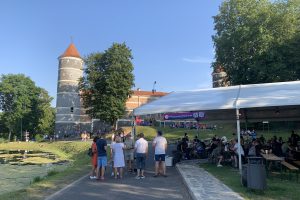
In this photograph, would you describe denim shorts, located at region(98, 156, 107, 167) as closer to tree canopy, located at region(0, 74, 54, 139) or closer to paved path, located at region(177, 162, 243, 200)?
paved path, located at region(177, 162, 243, 200)

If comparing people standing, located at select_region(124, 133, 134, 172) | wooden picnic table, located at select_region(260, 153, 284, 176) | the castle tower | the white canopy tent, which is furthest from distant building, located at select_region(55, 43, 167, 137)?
wooden picnic table, located at select_region(260, 153, 284, 176)

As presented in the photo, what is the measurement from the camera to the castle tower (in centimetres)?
7569

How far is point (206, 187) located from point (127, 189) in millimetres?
2117

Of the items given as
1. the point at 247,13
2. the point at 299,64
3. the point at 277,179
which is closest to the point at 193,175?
the point at 277,179

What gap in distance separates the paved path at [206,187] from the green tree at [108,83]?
38981 mm

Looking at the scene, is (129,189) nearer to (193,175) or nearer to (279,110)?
(193,175)

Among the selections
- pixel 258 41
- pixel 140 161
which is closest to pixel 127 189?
pixel 140 161

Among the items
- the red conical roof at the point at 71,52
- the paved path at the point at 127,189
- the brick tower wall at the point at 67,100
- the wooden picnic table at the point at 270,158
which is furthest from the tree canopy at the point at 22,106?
the wooden picnic table at the point at 270,158

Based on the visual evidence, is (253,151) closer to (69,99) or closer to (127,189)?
(127,189)

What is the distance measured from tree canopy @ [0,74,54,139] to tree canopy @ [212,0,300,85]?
1645 inches

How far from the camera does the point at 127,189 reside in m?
9.59

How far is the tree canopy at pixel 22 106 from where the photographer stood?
67.9 m

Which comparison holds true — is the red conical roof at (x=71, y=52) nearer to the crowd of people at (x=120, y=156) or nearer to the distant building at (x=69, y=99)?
the distant building at (x=69, y=99)

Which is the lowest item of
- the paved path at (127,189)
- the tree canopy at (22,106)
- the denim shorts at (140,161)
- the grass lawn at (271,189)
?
the paved path at (127,189)
